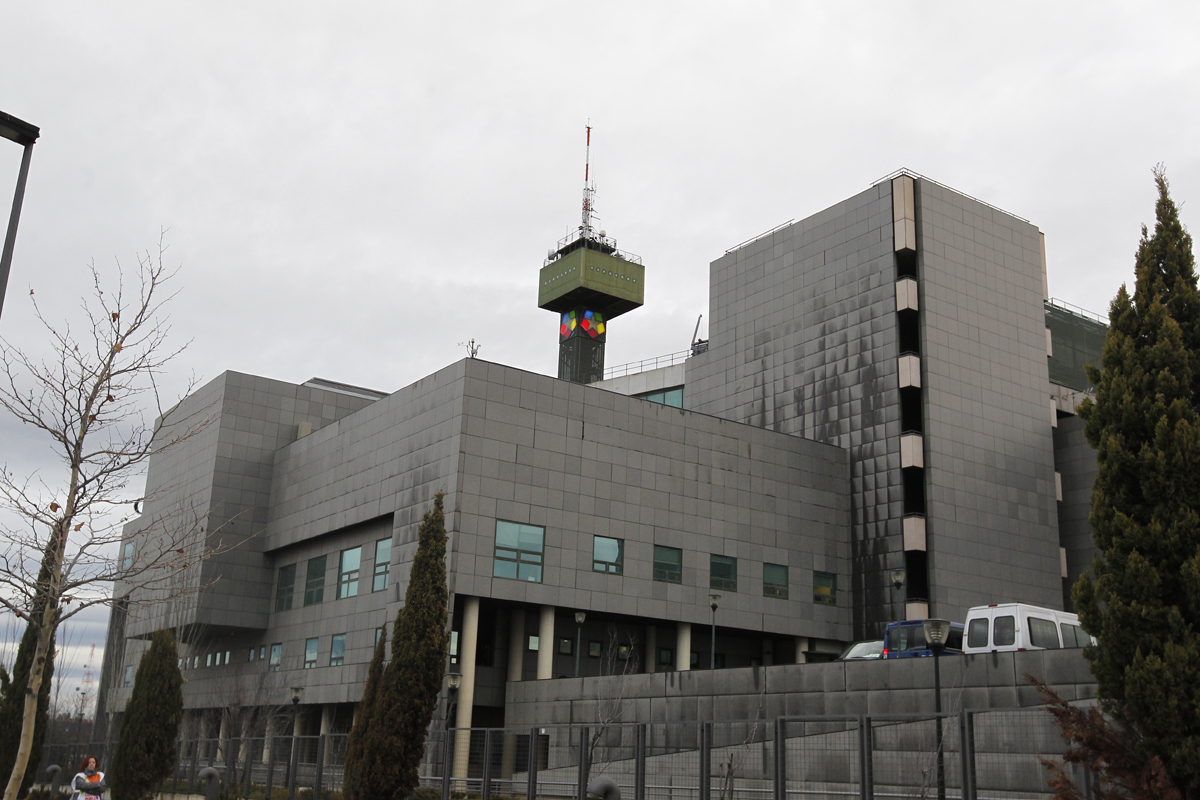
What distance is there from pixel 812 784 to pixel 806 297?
135 ft

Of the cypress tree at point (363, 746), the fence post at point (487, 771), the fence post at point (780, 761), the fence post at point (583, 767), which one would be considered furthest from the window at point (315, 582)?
the fence post at point (780, 761)

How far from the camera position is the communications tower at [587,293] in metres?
104

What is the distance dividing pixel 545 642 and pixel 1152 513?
32.7 m

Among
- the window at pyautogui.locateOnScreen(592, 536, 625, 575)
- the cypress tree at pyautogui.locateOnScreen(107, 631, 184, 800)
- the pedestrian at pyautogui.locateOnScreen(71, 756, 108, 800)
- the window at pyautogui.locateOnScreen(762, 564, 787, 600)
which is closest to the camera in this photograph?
the pedestrian at pyautogui.locateOnScreen(71, 756, 108, 800)

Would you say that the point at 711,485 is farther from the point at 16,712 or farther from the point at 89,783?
the point at 89,783

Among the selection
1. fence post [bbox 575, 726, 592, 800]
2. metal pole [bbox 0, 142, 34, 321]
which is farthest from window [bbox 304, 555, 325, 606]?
metal pole [bbox 0, 142, 34, 321]

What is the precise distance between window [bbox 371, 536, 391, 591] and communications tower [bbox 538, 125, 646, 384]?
5437 centimetres

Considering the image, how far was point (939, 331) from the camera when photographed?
176ft

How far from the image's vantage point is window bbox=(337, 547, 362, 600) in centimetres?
4966

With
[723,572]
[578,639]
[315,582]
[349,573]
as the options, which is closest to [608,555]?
[578,639]

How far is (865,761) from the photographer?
17.0 m

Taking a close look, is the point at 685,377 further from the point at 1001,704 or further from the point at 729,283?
the point at 1001,704

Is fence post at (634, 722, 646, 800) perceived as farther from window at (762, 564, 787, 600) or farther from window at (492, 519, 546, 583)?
window at (762, 564, 787, 600)

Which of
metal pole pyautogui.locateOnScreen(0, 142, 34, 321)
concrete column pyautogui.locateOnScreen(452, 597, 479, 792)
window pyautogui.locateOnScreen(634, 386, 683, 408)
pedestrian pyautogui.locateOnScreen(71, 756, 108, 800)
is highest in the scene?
window pyautogui.locateOnScreen(634, 386, 683, 408)
